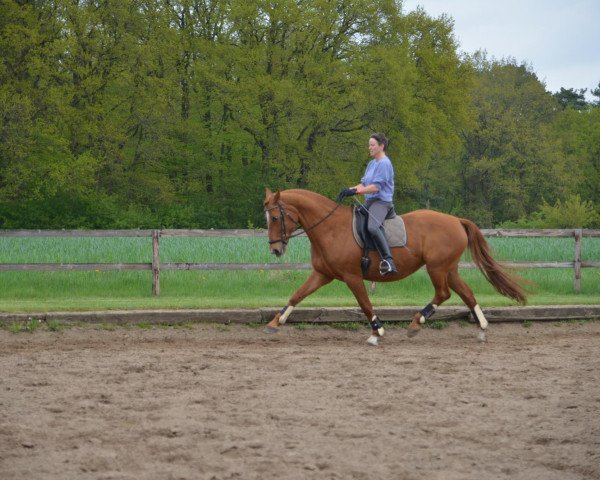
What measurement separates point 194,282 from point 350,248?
18.0 ft

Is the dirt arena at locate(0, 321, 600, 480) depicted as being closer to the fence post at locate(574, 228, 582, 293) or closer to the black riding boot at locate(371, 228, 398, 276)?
the black riding boot at locate(371, 228, 398, 276)

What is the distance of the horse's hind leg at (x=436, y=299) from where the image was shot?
441 inches

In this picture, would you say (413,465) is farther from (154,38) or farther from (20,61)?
(154,38)

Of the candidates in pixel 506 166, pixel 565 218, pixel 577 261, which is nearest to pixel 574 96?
pixel 506 166

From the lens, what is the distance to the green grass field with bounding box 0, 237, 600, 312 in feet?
46.1

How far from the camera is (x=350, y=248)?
36.1 feet

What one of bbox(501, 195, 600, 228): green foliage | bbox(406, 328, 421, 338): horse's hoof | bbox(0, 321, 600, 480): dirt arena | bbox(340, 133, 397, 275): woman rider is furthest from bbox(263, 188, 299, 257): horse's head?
bbox(501, 195, 600, 228): green foliage

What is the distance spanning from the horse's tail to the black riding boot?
1.45 metres

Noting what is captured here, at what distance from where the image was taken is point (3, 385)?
25.2 ft

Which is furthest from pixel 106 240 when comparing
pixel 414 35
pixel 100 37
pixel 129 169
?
pixel 414 35

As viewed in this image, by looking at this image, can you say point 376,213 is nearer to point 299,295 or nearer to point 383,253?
point 383,253

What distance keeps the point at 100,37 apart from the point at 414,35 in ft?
51.7

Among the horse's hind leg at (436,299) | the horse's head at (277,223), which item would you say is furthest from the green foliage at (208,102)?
the horse's hind leg at (436,299)

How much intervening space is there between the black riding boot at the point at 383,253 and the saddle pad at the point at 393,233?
0.52ft
